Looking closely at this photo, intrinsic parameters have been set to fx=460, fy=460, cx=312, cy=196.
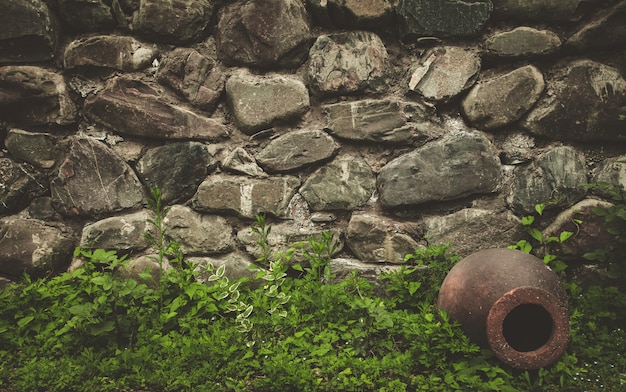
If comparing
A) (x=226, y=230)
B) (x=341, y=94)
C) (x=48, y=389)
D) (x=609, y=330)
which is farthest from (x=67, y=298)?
(x=609, y=330)

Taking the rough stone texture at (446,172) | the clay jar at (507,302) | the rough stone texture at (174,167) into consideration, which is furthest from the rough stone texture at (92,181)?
the clay jar at (507,302)

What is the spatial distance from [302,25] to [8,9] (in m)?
1.59

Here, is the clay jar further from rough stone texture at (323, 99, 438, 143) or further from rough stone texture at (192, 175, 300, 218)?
rough stone texture at (192, 175, 300, 218)

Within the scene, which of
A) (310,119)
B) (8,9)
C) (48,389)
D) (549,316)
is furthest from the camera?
(310,119)

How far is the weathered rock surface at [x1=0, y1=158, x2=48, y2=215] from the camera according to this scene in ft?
8.54

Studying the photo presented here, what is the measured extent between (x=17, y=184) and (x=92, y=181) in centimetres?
42

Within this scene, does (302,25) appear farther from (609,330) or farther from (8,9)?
(609,330)

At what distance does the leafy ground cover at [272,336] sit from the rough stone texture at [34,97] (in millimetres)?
794

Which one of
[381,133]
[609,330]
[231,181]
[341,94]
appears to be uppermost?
[341,94]

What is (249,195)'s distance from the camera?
8.58ft

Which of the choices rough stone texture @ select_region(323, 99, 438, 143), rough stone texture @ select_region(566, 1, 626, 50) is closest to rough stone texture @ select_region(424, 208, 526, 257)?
rough stone texture @ select_region(323, 99, 438, 143)

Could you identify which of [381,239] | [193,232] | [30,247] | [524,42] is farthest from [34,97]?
[524,42]

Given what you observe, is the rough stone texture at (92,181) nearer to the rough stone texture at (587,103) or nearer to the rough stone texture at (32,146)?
the rough stone texture at (32,146)

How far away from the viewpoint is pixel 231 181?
262 centimetres
